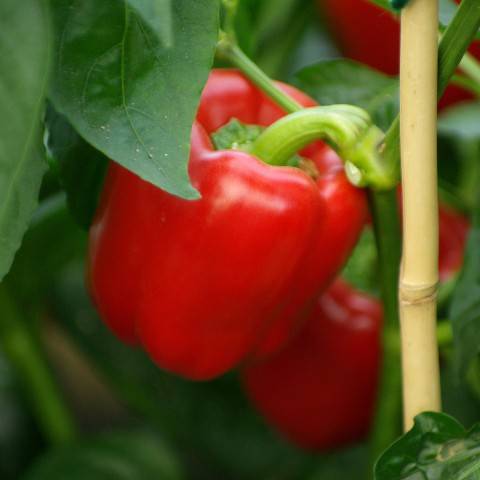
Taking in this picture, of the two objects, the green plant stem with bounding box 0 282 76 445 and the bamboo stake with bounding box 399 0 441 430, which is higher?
the bamboo stake with bounding box 399 0 441 430

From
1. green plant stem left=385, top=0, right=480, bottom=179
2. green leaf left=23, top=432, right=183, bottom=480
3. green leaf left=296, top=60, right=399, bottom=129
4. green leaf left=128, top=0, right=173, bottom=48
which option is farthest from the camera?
green leaf left=23, top=432, right=183, bottom=480

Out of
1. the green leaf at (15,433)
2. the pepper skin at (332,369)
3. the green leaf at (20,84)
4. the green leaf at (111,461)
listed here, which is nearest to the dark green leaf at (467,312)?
the pepper skin at (332,369)

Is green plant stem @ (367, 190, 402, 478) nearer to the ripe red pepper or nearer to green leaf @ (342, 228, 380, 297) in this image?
green leaf @ (342, 228, 380, 297)

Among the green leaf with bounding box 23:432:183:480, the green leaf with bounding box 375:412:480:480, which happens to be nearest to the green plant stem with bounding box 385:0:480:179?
the green leaf with bounding box 375:412:480:480

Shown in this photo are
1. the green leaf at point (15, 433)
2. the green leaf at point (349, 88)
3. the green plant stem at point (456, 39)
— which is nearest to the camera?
the green plant stem at point (456, 39)

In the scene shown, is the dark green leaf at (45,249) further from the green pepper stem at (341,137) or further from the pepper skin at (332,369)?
the green pepper stem at (341,137)

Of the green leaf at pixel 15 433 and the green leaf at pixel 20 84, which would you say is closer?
the green leaf at pixel 20 84

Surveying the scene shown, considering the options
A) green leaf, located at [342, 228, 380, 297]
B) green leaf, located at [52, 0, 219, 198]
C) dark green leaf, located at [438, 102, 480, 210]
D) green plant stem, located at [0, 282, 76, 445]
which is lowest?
green plant stem, located at [0, 282, 76, 445]

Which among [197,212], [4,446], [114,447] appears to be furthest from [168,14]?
[4,446]
